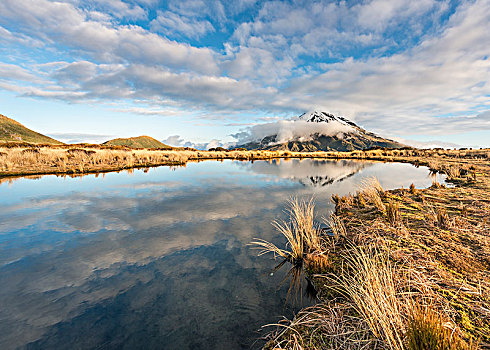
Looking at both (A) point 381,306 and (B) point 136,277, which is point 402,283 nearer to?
(A) point 381,306

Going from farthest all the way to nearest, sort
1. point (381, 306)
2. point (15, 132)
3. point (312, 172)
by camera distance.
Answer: point (15, 132)
point (312, 172)
point (381, 306)

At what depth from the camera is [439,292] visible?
355cm

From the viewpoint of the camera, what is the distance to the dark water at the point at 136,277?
3.50 metres

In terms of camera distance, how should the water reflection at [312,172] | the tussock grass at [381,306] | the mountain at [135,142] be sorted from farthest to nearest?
the mountain at [135,142], the water reflection at [312,172], the tussock grass at [381,306]

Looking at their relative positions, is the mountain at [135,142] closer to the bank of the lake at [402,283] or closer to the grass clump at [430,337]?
the bank of the lake at [402,283]

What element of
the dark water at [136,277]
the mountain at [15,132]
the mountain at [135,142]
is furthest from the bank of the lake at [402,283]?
the mountain at [135,142]

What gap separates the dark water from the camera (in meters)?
3.50

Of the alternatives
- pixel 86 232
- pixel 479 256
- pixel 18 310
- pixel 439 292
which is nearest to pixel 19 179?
pixel 86 232

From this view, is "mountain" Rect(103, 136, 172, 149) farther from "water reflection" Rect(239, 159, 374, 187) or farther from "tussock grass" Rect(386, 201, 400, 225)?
"tussock grass" Rect(386, 201, 400, 225)

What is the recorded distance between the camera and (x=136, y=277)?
4953 mm

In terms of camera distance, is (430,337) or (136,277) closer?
(430,337)

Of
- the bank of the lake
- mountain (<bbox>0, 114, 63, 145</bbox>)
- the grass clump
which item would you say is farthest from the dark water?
mountain (<bbox>0, 114, 63, 145</bbox>)

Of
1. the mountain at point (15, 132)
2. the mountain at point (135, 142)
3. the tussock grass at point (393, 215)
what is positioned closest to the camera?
the tussock grass at point (393, 215)

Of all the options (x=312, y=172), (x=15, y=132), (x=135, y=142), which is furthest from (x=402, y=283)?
(x=135, y=142)
